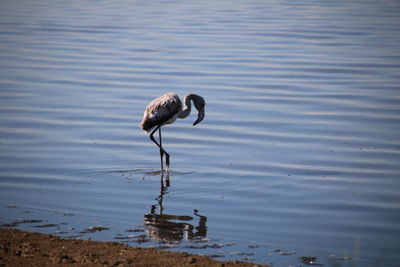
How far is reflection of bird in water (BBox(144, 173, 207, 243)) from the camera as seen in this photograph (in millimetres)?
7359

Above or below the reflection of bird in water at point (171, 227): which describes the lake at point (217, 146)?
above

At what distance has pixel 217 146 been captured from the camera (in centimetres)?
1198

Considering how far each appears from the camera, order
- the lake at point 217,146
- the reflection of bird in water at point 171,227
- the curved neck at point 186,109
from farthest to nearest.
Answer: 1. the curved neck at point 186,109
2. the lake at point 217,146
3. the reflection of bird in water at point 171,227

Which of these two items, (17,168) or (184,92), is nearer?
(17,168)

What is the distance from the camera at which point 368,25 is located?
98.8 ft

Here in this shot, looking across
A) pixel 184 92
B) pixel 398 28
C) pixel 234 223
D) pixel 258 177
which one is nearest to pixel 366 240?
pixel 234 223

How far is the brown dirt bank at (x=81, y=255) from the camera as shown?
240 inches

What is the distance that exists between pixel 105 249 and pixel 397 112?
9.36 m

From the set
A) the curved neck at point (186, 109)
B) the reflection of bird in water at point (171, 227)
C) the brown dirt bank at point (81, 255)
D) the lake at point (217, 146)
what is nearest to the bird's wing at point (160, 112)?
the curved neck at point (186, 109)

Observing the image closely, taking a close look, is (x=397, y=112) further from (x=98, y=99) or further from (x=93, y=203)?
(x=93, y=203)

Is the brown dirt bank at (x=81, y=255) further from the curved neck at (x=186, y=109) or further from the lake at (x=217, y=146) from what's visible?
the curved neck at (x=186, y=109)

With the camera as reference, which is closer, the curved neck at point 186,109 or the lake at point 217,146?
the lake at point 217,146

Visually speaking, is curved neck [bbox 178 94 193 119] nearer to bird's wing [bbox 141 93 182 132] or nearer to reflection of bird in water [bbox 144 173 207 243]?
bird's wing [bbox 141 93 182 132]

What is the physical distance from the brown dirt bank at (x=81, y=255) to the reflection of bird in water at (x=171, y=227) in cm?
71
